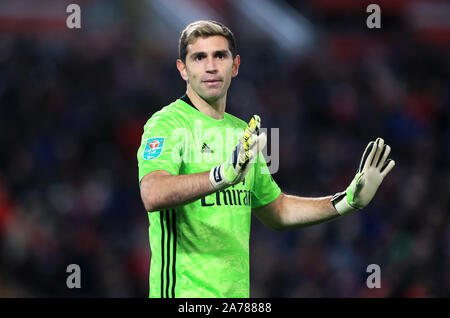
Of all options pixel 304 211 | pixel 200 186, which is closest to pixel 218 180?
pixel 200 186

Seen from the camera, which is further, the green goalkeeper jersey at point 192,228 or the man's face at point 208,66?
the man's face at point 208,66

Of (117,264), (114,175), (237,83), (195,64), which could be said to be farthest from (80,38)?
(195,64)

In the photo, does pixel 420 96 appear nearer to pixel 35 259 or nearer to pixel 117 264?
pixel 117 264

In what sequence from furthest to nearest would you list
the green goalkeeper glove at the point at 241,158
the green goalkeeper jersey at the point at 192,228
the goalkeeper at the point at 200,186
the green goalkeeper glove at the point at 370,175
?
the green goalkeeper glove at the point at 370,175
the green goalkeeper jersey at the point at 192,228
the goalkeeper at the point at 200,186
the green goalkeeper glove at the point at 241,158

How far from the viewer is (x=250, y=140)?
3.87 metres

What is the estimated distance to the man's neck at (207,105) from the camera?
15.4 ft

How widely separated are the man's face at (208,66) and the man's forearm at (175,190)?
76 centimetres

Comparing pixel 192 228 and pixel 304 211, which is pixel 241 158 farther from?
pixel 304 211

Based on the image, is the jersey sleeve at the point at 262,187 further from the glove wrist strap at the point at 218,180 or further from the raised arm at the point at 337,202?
the glove wrist strap at the point at 218,180

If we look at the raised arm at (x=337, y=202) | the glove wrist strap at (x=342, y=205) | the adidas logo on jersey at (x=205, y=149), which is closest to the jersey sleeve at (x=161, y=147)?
the adidas logo on jersey at (x=205, y=149)

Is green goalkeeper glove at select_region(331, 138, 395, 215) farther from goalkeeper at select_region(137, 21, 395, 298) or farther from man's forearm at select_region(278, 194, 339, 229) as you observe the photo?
man's forearm at select_region(278, 194, 339, 229)

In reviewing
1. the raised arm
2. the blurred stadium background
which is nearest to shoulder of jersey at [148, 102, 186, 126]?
the raised arm

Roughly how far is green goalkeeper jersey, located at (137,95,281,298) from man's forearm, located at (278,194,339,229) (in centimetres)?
53
